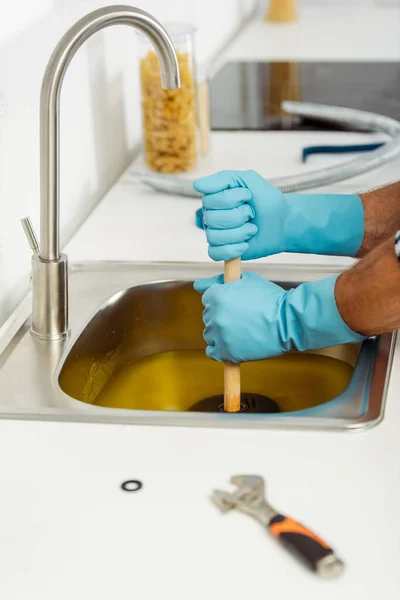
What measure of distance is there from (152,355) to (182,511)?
0.58 m

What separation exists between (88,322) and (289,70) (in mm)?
1498

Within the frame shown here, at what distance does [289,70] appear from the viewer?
251 centimetres

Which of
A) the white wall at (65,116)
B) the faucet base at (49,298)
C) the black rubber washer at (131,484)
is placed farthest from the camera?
the white wall at (65,116)

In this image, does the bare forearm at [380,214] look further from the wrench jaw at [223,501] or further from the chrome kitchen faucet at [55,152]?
the wrench jaw at [223,501]

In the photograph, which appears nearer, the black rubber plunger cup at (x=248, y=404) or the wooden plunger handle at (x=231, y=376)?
the wooden plunger handle at (x=231, y=376)

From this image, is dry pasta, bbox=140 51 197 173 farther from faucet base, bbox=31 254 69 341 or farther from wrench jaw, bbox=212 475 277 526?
wrench jaw, bbox=212 475 277 526

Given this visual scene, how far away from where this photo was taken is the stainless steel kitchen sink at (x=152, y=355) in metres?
1.13

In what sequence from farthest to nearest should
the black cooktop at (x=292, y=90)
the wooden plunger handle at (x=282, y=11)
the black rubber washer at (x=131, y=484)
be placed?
the wooden plunger handle at (x=282, y=11)
the black cooktop at (x=292, y=90)
the black rubber washer at (x=131, y=484)

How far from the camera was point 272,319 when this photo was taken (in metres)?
1.09

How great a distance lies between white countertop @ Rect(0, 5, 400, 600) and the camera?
0.74m

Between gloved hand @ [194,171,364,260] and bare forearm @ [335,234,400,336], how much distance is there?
198 mm

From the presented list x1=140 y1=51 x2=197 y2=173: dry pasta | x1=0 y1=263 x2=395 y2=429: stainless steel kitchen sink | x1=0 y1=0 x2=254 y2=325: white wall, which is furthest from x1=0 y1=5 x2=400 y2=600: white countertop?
x1=140 y1=51 x2=197 y2=173: dry pasta

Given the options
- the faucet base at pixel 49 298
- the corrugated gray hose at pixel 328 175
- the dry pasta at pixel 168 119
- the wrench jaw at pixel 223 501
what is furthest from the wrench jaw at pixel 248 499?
the dry pasta at pixel 168 119

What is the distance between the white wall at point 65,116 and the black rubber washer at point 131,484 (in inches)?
17.9
